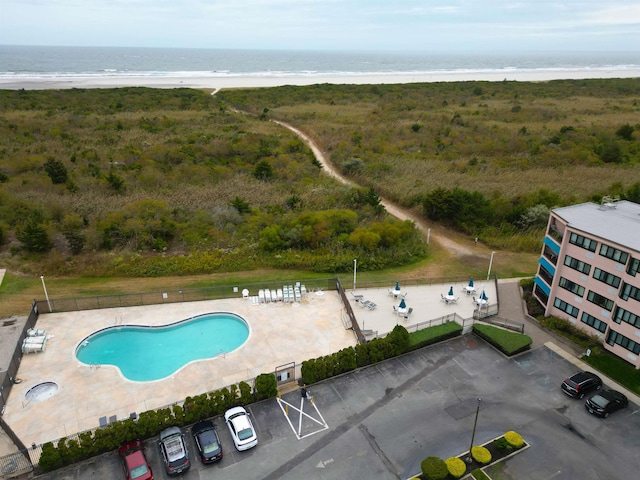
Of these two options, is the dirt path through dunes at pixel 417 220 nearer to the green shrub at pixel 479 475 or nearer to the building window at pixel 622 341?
the building window at pixel 622 341

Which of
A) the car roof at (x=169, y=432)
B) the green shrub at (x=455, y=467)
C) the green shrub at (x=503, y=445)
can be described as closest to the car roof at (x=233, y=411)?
the car roof at (x=169, y=432)

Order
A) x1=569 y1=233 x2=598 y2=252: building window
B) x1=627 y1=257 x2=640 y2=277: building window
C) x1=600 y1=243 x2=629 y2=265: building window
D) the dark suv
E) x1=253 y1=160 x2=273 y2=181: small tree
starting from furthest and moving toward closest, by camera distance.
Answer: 1. x1=253 y1=160 x2=273 y2=181: small tree
2. x1=569 y1=233 x2=598 y2=252: building window
3. x1=600 y1=243 x2=629 y2=265: building window
4. x1=627 y1=257 x2=640 y2=277: building window
5. the dark suv

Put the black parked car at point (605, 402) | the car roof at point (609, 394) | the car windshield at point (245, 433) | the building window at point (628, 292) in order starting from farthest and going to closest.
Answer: the building window at point (628, 292) → the car roof at point (609, 394) → the black parked car at point (605, 402) → the car windshield at point (245, 433)

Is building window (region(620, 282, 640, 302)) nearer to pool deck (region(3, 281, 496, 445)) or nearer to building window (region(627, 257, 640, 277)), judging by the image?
building window (region(627, 257, 640, 277))

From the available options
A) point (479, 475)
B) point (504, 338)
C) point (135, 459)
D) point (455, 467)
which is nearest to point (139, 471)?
point (135, 459)

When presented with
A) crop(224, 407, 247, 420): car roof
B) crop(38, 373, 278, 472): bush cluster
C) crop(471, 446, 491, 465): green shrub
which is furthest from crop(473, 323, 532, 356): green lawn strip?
crop(224, 407, 247, 420): car roof
